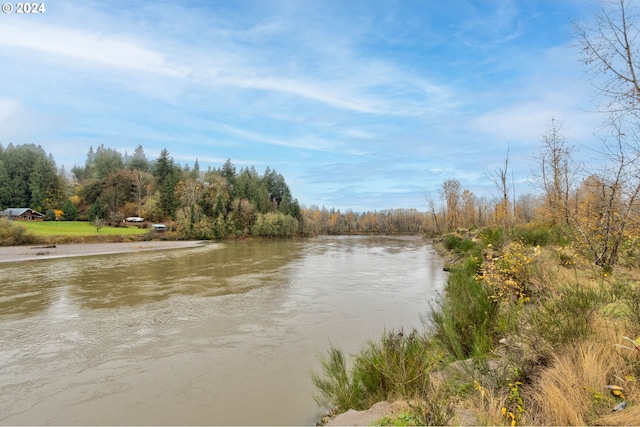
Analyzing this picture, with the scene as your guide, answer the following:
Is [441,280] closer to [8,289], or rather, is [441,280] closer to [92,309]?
[92,309]

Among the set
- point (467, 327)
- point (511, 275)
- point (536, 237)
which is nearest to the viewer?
point (467, 327)

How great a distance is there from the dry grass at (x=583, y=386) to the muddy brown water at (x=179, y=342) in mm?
2945

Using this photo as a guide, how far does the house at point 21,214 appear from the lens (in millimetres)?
50950

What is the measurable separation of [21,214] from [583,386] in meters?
69.8

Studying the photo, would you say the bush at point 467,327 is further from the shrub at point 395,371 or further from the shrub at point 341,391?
the shrub at point 341,391

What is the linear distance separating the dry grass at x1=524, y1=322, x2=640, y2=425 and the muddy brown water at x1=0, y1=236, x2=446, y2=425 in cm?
295

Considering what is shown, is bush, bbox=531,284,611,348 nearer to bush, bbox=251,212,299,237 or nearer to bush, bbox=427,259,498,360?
bush, bbox=427,259,498,360

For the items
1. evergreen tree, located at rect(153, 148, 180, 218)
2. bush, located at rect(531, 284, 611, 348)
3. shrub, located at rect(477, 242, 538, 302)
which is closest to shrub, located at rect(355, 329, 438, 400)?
bush, located at rect(531, 284, 611, 348)

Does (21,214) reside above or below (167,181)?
below

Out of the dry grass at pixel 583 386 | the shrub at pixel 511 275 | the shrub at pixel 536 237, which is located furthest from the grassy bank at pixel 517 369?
the shrub at pixel 536 237

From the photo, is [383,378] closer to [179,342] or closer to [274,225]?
[179,342]

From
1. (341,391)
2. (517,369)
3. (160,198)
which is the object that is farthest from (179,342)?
(160,198)

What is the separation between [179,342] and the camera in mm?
7648

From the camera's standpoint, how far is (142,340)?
25.4ft
